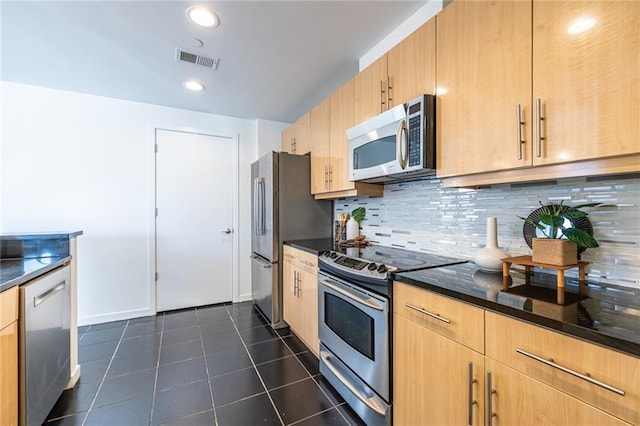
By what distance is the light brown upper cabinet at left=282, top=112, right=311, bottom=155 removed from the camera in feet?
9.52

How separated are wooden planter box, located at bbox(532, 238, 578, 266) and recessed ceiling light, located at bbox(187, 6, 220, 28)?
220 cm

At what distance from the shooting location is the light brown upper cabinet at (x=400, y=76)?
1.50 meters

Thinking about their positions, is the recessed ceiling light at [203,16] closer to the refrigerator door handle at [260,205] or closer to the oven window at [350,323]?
the refrigerator door handle at [260,205]

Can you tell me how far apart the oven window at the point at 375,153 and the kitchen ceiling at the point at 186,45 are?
812 millimetres

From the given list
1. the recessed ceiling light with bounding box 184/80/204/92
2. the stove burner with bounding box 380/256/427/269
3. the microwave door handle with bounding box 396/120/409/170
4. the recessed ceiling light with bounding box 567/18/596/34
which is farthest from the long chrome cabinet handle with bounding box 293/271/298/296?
the recessed ceiling light with bounding box 567/18/596/34

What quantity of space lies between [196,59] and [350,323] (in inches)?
93.6

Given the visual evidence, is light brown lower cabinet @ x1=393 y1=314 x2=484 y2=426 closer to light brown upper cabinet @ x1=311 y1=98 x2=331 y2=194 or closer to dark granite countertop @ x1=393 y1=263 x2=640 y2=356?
dark granite countertop @ x1=393 y1=263 x2=640 y2=356

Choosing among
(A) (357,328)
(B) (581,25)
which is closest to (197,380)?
(A) (357,328)

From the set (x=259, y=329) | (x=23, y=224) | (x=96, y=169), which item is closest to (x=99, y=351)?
(x=259, y=329)

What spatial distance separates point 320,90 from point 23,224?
3305 mm

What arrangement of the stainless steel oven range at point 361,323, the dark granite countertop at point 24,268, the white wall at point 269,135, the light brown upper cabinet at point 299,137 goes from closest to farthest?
1. the dark granite countertop at point 24,268
2. the stainless steel oven range at point 361,323
3. the light brown upper cabinet at point 299,137
4. the white wall at point 269,135

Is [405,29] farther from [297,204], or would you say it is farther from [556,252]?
[297,204]

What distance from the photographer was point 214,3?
1648mm

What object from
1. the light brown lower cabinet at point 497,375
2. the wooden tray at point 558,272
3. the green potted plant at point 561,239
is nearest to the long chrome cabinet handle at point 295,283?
the light brown lower cabinet at point 497,375
